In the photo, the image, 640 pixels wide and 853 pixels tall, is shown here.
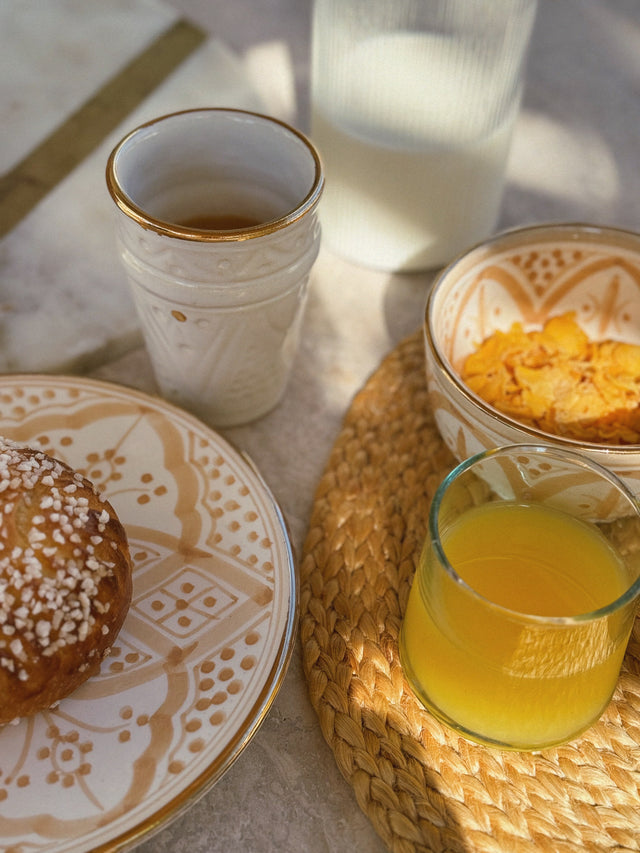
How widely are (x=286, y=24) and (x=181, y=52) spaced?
273mm

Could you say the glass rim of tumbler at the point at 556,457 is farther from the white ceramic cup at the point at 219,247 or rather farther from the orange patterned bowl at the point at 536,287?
the white ceramic cup at the point at 219,247

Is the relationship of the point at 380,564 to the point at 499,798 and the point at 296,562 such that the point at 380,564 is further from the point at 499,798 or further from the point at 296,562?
the point at 499,798

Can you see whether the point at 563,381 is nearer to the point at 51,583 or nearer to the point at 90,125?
the point at 51,583

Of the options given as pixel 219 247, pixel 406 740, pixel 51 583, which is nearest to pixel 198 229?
pixel 219 247

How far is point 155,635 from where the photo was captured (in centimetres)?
68

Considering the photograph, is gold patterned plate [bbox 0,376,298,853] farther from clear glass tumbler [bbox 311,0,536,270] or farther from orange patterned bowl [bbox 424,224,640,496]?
clear glass tumbler [bbox 311,0,536,270]

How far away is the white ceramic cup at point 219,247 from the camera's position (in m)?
0.75

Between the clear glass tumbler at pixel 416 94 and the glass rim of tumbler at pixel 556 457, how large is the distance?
0.42 meters

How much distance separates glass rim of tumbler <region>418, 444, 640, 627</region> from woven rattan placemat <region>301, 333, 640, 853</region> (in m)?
0.12

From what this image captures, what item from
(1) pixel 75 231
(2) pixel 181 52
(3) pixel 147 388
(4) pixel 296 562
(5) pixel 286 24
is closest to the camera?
(4) pixel 296 562

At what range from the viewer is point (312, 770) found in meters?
0.68

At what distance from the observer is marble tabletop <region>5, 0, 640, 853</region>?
0.67 meters

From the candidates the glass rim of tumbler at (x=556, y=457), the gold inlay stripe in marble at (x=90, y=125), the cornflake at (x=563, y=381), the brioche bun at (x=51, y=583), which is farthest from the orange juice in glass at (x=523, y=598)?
the gold inlay stripe in marble at (x=90, y=125)

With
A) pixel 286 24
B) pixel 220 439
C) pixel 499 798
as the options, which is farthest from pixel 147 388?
pixel 286 24
